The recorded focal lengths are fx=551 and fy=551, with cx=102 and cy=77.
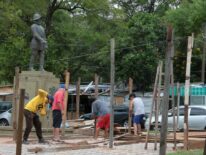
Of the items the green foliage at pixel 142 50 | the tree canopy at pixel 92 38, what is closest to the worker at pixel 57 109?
the tree canopy at pixel 92 38

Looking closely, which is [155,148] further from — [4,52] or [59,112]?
[4,52]

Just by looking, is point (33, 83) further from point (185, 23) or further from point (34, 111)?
point (185, 23)

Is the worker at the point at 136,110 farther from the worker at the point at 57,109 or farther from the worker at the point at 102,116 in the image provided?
the worker at the point at 57,109

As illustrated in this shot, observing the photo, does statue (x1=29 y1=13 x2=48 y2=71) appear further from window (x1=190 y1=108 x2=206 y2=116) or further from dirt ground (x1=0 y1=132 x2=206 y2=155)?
window (x1=190 y1=108 x2=206 y2=116)

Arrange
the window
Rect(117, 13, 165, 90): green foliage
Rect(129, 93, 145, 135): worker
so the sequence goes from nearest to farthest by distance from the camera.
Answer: Rect(129, 93, 145, 135): worker < the window < Rect(117, 13, 165, 90): green foliage

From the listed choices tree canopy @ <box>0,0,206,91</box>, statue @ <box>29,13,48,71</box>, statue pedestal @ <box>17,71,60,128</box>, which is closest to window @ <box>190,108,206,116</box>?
tree canopy @ <box>0,0,206,91</box>

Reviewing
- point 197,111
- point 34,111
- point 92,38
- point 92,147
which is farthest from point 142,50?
point 92,147

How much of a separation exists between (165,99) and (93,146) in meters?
6.36

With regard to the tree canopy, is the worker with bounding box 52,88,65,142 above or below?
below

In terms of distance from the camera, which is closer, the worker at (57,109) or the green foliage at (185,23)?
the worker at (57,109)

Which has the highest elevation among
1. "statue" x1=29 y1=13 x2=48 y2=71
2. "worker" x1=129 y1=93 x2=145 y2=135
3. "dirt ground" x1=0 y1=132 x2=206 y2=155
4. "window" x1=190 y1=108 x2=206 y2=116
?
"statue" x1=29 y1=13 x2=48 y2=71

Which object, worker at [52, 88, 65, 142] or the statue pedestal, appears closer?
worker at [52, 88, 65, 142]

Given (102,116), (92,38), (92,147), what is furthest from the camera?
(92,38)

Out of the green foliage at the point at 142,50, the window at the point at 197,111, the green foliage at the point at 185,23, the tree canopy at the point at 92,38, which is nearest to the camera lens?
the green foliage at the point at 185,23
